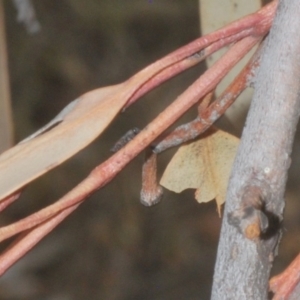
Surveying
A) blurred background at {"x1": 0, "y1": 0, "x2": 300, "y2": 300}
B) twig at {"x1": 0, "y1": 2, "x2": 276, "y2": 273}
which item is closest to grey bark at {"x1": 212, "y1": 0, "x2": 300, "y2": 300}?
twig at {"x1": 0, "y1": 2, "x2": 276, "y2": 273}

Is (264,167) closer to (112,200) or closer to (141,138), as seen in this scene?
(141,138)

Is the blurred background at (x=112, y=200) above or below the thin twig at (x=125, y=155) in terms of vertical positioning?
below

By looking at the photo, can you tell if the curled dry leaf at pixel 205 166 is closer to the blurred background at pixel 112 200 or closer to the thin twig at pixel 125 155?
the thin twig at pixel 125 155

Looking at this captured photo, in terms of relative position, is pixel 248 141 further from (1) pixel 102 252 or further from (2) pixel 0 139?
(1) pixel 102 252

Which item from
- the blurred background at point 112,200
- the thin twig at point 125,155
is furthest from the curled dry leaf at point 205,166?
the blurred background at point 112,200

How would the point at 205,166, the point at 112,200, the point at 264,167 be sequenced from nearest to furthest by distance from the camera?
the point at 264,167 < the point at 205,166 < the point at 112,200

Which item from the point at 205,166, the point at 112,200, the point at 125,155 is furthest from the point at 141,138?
the point at 112,200
